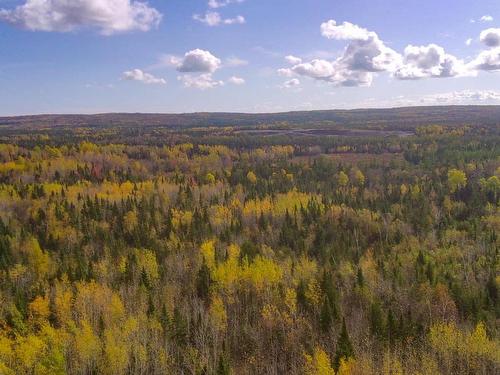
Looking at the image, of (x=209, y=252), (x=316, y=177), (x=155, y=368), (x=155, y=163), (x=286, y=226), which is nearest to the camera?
(x=155, y=368)

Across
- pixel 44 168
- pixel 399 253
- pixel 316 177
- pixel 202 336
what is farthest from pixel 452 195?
pixel 44 168

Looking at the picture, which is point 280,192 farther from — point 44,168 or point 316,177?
point 44,168

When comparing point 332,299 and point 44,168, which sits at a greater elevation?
point 44,168

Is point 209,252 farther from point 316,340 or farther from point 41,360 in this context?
point 41,360

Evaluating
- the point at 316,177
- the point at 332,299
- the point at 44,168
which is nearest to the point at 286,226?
the point at 332,299

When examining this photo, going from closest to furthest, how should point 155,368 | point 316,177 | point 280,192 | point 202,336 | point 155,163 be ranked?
point 155,368 → point 202,336 → point 280,192 → point 316,177 → point 155,163

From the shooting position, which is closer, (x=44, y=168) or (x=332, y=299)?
(x=332, y=299)
